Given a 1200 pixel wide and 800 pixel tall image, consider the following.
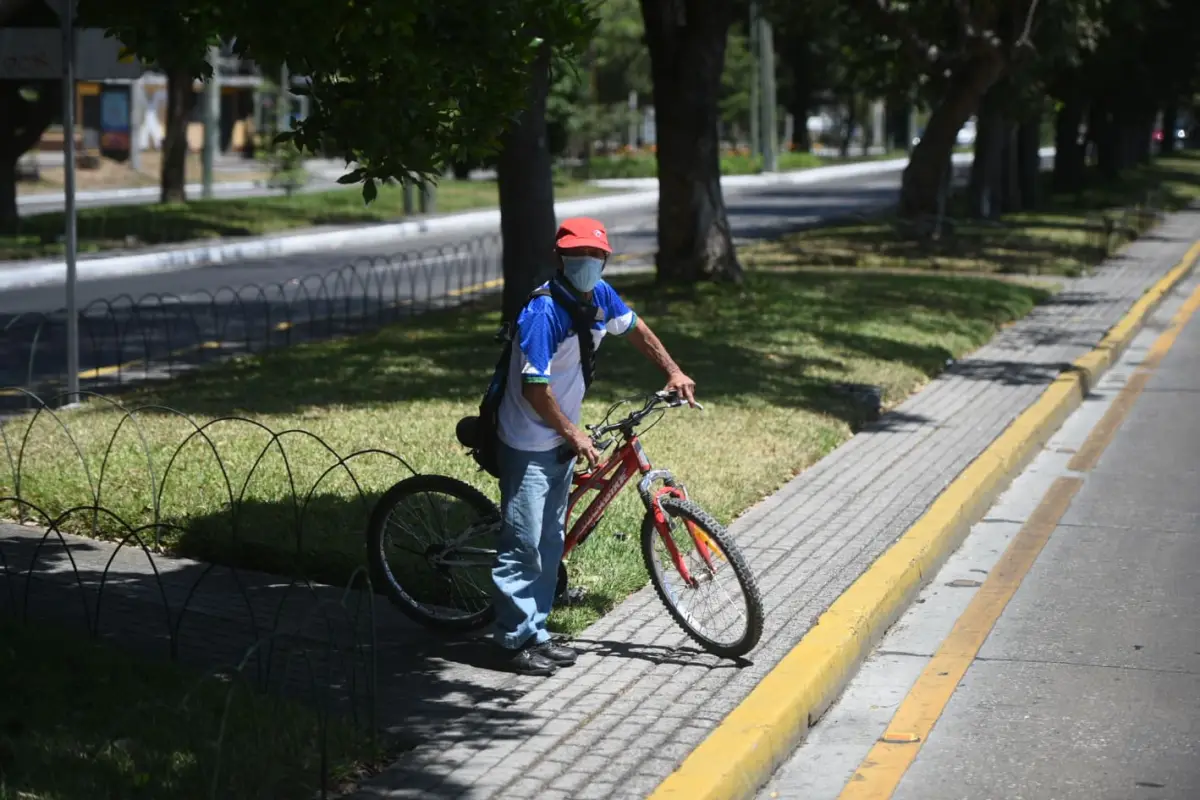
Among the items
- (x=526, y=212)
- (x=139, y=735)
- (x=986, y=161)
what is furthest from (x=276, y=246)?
(x=139, y=735)

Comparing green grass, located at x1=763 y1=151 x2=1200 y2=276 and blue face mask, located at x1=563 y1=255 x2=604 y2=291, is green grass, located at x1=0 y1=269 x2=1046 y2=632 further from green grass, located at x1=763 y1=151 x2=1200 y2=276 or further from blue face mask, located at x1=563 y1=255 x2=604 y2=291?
green grass, located at x1=763 y1=151 x2=1200 y2=276

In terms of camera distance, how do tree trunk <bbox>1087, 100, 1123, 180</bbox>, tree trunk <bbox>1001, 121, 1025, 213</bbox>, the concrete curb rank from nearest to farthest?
the concrete curb
tree trunk <bbox>1001, 121, 1025, 213</bbox>
tree trunk <bbox>1087, 100, 1123, 180</bbox>

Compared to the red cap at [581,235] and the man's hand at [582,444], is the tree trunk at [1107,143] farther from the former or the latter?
the man's hand at [582,444]

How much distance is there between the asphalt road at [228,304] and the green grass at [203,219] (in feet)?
6.42

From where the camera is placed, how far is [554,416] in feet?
20.5

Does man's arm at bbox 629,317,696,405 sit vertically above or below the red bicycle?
above

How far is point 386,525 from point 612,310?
1.42 m

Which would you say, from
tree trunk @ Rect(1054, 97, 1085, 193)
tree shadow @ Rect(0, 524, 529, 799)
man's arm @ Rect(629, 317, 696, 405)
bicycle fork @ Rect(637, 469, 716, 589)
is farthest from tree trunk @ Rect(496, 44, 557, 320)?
tree trunk @ Rect(1054, 97, 1085, 193)

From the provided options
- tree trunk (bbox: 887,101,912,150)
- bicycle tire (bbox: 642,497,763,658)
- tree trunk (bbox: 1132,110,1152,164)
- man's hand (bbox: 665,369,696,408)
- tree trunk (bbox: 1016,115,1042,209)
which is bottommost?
bicycle tire (bbox: 642,497,763,658)

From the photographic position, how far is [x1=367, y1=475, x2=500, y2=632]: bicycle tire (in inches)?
273

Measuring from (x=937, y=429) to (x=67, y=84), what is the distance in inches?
264

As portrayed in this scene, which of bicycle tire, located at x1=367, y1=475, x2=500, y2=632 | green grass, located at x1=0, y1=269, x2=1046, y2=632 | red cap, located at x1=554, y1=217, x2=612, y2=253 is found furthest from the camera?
green grass, located at x1=0, y1=269, x2=1046, y2=632

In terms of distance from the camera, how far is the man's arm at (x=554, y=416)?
6.23 metres

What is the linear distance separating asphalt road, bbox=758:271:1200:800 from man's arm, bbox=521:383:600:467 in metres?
1.31
